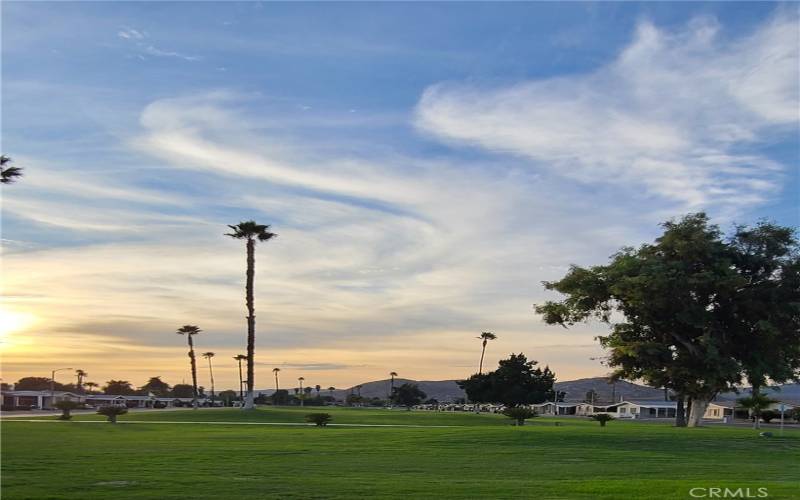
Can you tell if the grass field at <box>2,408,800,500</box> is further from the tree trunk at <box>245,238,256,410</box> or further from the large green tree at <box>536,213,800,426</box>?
the tree trunk at <box>245,238,256,410</box>

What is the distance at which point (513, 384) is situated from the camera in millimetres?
132875

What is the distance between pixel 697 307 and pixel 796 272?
6882mm

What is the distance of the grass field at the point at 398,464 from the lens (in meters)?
19.5

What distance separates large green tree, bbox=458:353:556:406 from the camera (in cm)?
13138

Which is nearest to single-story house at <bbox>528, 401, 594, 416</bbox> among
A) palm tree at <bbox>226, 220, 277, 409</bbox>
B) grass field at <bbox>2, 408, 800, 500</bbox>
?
palm tree at <bbox>226, 220, 277, 409</bbox>
